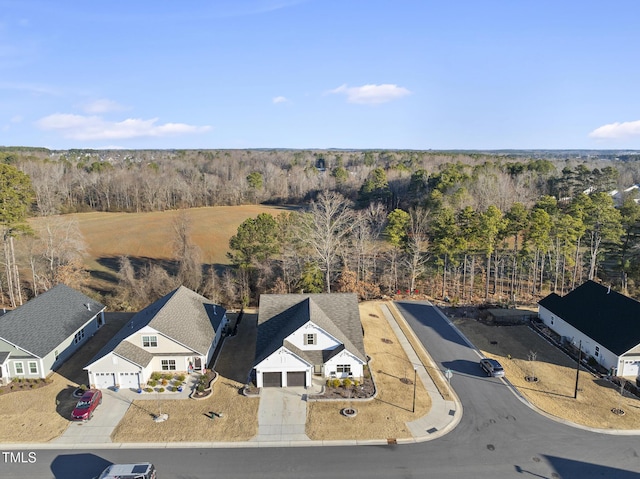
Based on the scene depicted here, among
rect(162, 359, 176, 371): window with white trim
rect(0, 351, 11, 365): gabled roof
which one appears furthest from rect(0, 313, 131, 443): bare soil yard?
rect(162, 359, 176, 371): window with white trim

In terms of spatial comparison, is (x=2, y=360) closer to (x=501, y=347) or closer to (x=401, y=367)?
(x=401, y=367)

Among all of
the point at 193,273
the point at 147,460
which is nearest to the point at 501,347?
the point at 147,460

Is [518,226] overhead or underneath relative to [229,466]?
overhead

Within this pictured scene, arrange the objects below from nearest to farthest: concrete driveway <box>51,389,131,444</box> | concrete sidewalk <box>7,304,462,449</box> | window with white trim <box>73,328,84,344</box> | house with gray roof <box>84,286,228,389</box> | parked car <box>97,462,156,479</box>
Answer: parked car <box>97,462,156,479</box> < concrete sidewalk <box>7,304,462,449</box> < concrete driveway <box>51,389,131,444</box> < house with gray roof <box>84,286,228,389</box> < window with white trim <box>73,328,84,344</box>

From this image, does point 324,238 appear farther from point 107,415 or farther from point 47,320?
point 107,415

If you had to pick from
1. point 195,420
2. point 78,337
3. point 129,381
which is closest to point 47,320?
point 78,337

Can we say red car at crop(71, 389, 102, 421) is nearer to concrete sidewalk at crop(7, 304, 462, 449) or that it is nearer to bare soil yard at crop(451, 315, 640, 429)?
concrete sidewalk at crop(7, 304, 462, 449)

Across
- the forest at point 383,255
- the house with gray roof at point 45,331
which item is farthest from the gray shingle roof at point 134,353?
the forest at point 383,255
